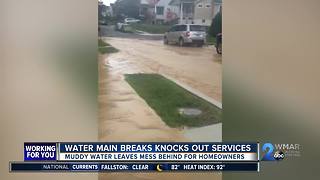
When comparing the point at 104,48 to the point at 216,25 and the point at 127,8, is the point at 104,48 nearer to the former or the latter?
the point at 127,8

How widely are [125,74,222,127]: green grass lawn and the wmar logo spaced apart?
1.38 feet

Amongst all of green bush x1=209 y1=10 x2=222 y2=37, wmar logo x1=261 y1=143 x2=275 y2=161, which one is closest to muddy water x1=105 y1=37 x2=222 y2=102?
green bush x1=209 y1=10 x2=222 y2=37

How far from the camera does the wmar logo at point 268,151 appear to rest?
10.0 feet

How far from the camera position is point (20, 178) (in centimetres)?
303

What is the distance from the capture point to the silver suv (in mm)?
3043

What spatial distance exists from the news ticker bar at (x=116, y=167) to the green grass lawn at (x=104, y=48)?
875 mm

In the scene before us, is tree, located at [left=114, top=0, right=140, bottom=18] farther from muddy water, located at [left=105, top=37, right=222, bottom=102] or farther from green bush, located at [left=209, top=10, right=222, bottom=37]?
green bush, located at [left=209, top=10, right=222, bottom=37]

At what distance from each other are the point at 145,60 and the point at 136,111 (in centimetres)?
40

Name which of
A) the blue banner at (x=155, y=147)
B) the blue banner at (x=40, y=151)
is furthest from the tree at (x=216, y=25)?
the blue banner at (x=40, y=151)

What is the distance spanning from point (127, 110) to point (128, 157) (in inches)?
14.3

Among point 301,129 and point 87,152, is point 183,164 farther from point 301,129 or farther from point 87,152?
point 301,129

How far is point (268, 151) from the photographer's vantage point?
3064 mm

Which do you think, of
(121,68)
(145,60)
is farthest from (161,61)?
(121,68)

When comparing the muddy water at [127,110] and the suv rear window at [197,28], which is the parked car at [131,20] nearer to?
the muddy water at [127,110]
